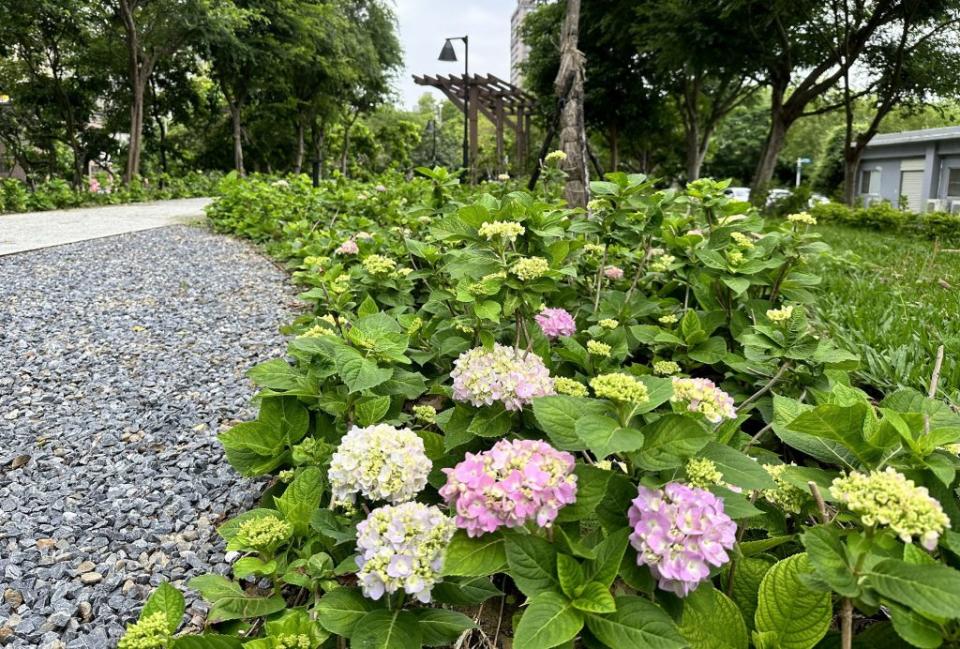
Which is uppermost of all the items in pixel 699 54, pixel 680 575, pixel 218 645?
pixel 699 54

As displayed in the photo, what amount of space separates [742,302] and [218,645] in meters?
1.85

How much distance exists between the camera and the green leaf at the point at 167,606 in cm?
95

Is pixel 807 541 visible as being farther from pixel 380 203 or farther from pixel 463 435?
pixel 380 203

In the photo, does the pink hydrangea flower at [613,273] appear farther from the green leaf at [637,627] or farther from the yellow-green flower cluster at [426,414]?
the green leaf at [637,627]

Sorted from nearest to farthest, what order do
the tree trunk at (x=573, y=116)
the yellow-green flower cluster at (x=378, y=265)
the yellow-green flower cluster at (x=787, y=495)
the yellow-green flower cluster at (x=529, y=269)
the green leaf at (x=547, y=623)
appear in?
the green leaf at (x=547, y=623) → the yellow-green flower cluster at (x=787, y=495) → the yellow-green flower cluster at (x=529, y=269) → the yellow-green flower cluster at (x=378, y=265) → the tree trunk at (x=573, y=116)

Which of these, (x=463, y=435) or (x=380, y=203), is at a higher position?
(x=380, y=203)

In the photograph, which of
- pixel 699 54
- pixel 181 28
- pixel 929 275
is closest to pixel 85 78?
pixel 181 28

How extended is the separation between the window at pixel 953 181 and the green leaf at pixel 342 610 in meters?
25.4

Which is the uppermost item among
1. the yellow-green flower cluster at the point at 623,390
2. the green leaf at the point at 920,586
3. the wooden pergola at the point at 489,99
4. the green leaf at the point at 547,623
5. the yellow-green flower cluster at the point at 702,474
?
the wooden pergola at the point at 489,99

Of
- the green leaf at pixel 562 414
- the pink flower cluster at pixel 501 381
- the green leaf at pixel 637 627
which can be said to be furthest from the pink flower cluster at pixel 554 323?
the green leaf at pixel 637 627

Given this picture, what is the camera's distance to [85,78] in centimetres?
→ 1612

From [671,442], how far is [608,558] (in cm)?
19

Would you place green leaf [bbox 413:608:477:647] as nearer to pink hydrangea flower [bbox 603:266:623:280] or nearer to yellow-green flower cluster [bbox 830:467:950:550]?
yellow-green flower cluster [bbox 830:467:950:550]

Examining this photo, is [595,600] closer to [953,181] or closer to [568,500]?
[568,500]
